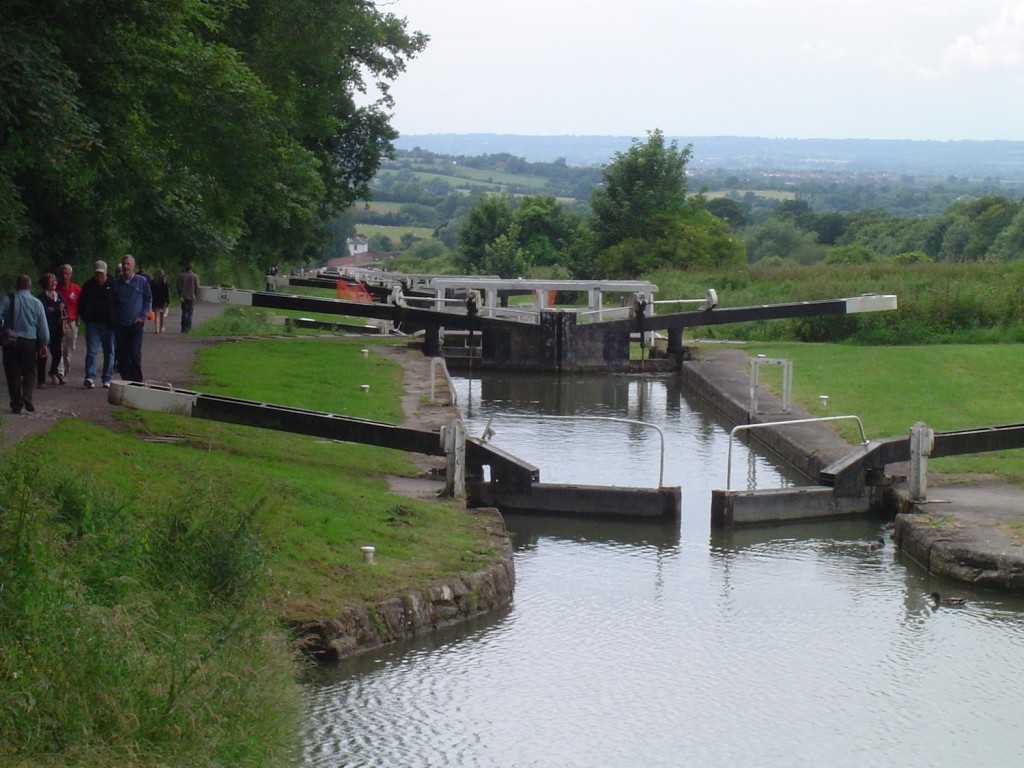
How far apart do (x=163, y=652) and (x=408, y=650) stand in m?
3.49

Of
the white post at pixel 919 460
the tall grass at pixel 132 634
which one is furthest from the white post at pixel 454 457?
the white post at pixel 919 460

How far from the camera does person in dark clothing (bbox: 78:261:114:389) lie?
17141 mm

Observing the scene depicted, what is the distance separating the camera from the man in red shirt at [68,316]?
18000mm

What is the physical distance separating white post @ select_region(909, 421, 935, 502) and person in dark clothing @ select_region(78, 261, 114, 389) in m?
9.19

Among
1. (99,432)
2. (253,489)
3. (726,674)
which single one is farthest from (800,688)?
(99,432)

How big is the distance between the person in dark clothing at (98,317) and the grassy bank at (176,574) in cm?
151

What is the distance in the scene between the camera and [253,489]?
42.1 feet

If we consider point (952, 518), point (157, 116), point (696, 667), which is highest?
point (157, 116)

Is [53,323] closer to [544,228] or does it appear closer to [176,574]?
[176,574]

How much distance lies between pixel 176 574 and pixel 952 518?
890 cm

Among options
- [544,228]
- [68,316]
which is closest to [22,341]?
[68,316]

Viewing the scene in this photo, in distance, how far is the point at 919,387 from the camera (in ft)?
83.4

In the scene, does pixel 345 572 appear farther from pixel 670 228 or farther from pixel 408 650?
pixel 670 228

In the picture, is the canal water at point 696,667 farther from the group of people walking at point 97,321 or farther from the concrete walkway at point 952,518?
the group of people walking at point 97,321
